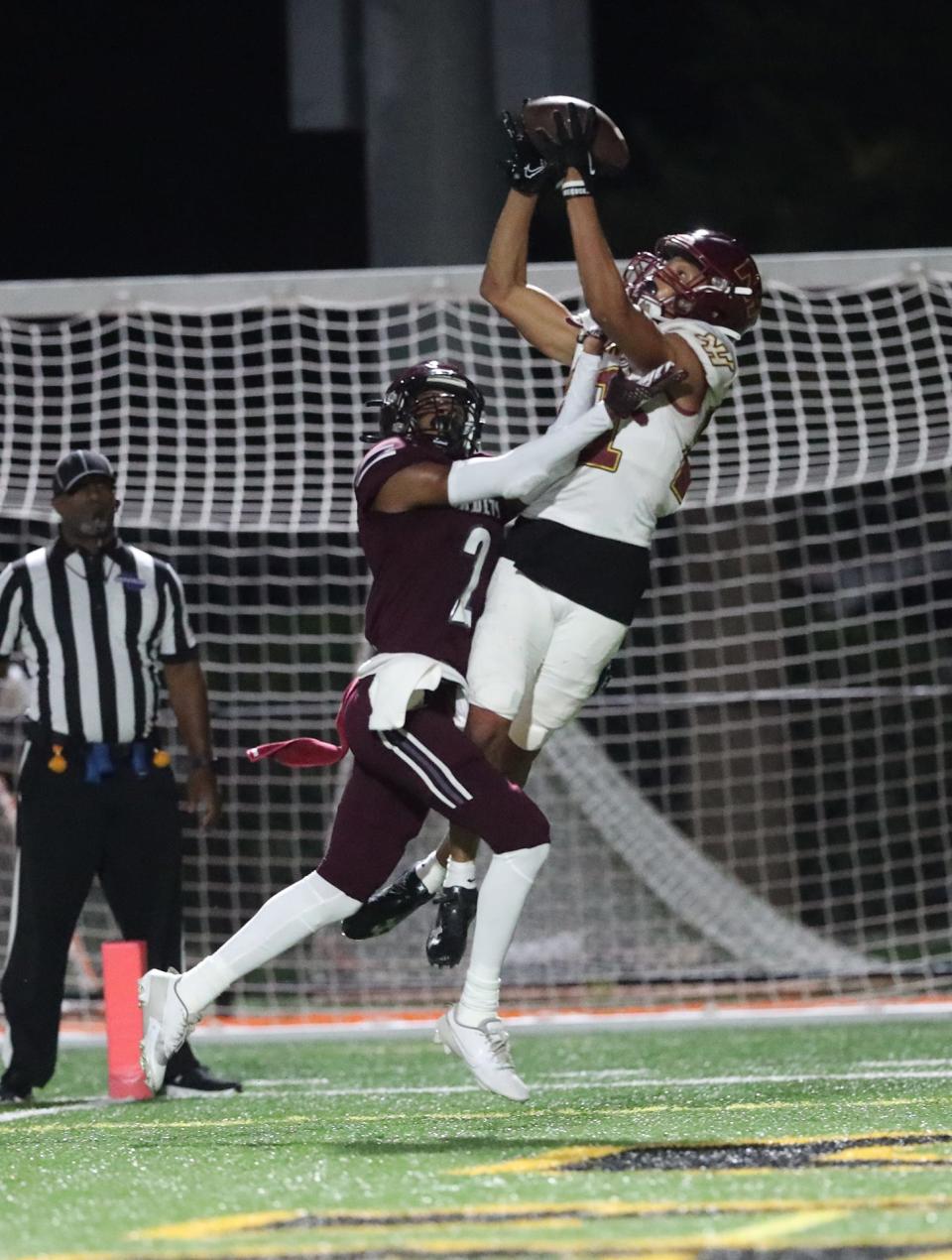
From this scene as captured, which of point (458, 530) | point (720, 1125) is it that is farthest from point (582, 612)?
point (720, 1125)

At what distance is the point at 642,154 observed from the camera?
18.5 meters

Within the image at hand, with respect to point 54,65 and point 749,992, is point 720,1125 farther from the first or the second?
point 54,65

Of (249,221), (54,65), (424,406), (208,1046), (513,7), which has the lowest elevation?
(208,1046)

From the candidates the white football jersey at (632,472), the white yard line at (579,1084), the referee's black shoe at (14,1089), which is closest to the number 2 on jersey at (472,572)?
the white football jersey at (632,472)

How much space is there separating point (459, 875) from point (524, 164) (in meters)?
1.51

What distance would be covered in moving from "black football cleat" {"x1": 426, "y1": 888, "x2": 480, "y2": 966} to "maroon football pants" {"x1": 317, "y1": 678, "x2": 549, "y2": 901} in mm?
166

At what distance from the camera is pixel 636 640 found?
13.0 metres

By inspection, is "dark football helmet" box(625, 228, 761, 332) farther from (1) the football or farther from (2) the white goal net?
(2) the white goal net

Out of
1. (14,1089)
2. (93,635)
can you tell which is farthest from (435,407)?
(14,1089)

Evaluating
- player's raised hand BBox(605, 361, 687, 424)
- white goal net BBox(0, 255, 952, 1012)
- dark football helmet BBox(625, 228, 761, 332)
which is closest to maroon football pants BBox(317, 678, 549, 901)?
player's raised hand BBox(605, 361, 687, 424)

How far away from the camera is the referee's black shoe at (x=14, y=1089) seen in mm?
6199

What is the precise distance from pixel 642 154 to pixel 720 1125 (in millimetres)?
14483

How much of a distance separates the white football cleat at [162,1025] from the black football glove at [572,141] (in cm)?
188

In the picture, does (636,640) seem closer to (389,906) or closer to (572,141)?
(389,906)
